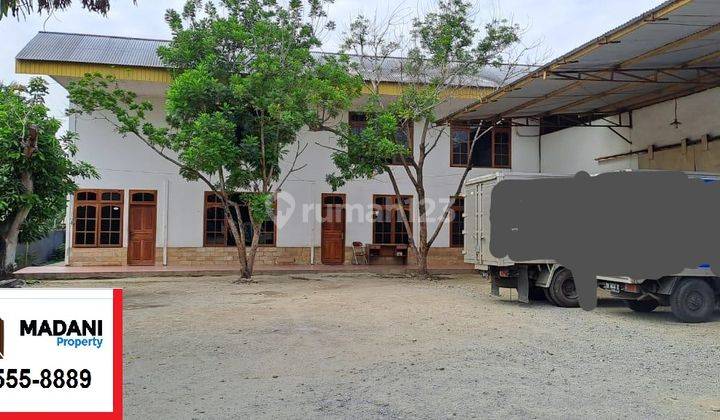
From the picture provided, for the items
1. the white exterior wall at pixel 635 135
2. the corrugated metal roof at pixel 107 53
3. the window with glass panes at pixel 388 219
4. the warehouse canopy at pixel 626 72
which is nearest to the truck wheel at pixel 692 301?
the warehouse canopy at pixel 626 72

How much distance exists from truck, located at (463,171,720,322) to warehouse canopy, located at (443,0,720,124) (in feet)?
8.42

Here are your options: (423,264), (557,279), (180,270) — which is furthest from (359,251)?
(557,279)

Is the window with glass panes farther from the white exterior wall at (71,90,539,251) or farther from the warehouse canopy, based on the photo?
the warehouse canopy

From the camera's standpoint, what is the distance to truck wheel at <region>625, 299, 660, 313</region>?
10664 mm

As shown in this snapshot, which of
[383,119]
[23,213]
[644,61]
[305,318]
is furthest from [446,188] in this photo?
[23,213]

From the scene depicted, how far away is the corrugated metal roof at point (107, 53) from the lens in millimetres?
16938

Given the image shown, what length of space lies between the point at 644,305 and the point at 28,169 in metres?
11.8

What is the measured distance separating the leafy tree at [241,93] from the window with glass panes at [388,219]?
16.0ft

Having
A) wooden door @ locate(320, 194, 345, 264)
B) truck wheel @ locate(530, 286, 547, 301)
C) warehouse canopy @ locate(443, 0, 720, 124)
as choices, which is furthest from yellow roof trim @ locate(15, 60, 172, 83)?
truck wheel @ locate(530, 286, 547, 301)

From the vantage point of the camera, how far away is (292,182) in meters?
19.3

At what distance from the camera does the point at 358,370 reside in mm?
6223

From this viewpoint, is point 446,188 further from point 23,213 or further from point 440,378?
point 440,378

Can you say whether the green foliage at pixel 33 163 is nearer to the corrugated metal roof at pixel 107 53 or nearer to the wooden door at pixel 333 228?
the corrugated metal roof at pixel 107 53

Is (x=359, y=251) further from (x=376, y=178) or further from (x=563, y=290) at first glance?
(x=563, y=290)
